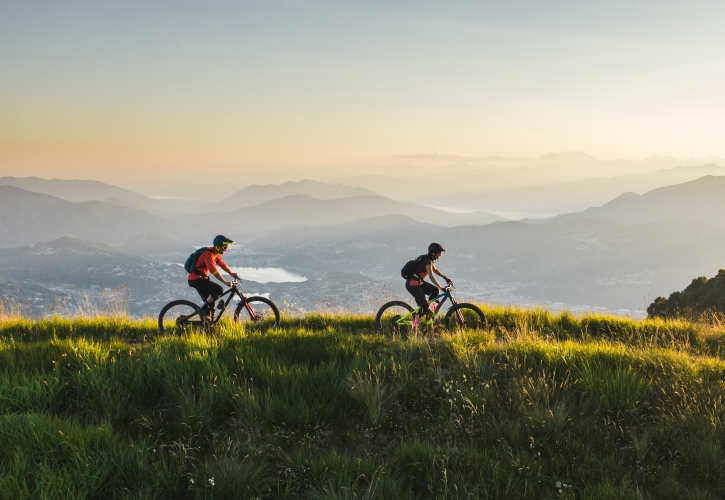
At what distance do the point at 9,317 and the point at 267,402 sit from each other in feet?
31.3

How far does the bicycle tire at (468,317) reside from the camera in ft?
32.6

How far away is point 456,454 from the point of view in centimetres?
420

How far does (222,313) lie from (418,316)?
184 inches

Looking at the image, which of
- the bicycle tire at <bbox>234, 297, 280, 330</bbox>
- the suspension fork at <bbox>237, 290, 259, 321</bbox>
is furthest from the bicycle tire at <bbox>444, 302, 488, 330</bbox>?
the suspension fork at <bbox>237, 290, 259, 321</bbox>

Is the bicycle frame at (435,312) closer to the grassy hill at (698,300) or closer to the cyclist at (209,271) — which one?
the cyclist at (209,271)

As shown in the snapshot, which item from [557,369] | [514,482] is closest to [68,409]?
[514,482]

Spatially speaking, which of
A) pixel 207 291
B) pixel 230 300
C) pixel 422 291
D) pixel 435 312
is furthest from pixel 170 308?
pixel 435 312

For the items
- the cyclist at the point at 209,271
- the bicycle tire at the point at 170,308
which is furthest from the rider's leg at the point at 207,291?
the bicycle tire at the point at 170,308

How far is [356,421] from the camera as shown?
16.6ft

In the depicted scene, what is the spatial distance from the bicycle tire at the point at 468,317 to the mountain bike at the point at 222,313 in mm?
4127

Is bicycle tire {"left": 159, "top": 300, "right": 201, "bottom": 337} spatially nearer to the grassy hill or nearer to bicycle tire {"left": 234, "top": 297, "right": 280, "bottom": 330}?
bicycle tire {"left": 234, "top": 297, "right": 280, "bottom": 330}

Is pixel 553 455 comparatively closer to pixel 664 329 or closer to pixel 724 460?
pixel 724 460

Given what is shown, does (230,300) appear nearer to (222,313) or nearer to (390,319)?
(222,313)

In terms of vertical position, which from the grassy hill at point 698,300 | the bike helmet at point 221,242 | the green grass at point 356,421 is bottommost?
the grassy hill at point 698,300
